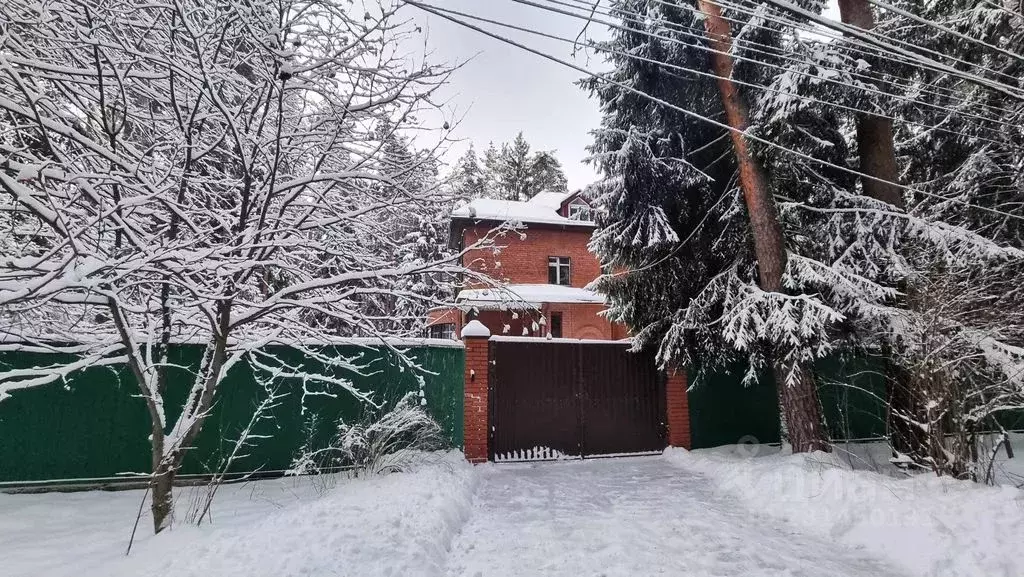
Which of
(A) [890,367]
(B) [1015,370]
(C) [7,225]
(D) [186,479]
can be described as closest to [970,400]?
(B) [1015,370]

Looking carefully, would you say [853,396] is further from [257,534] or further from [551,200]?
[551,200]

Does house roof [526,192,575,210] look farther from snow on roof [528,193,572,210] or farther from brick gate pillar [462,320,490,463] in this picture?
brick gate pillar [462,320,490,463]

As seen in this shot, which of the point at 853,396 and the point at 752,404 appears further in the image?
the point at 853,396

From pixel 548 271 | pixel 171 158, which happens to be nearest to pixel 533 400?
pixel 171 158

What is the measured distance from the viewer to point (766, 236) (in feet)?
20.1

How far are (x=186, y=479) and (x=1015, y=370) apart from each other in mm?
8740

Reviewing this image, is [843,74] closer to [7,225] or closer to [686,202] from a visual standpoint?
[686,202]

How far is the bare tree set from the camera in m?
2.78

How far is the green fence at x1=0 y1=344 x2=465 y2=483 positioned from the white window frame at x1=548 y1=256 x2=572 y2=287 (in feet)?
39.2

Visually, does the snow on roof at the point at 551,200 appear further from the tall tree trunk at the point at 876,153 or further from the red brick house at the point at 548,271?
the tall tree trunk at the point at 876,153

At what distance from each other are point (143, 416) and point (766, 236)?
8143 mm

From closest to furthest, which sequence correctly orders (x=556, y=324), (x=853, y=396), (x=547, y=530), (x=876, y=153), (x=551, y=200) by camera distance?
(x=547, y=530)
(x=876, y=153)
(x=853, y=396)
(x=556, y=324)
(x=551, y=200)

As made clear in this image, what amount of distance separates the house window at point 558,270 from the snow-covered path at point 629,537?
1257 cm

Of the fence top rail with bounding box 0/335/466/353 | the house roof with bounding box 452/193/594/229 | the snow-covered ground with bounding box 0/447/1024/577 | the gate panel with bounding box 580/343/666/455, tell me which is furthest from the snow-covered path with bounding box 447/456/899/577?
the house roof with bounding box 452/193/594/229
